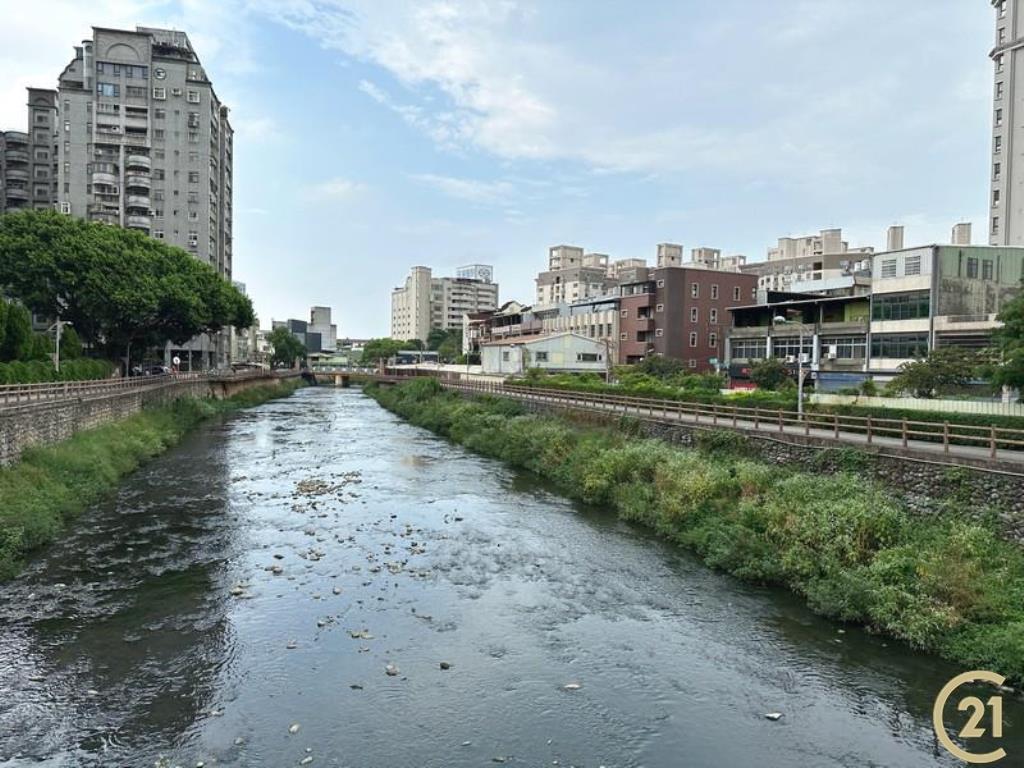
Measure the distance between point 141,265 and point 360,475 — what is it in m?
30.6

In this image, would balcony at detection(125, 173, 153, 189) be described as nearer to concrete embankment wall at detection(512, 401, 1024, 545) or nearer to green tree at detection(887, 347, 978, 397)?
concrete embankment wall at detection(512, 401, 1024, 545)

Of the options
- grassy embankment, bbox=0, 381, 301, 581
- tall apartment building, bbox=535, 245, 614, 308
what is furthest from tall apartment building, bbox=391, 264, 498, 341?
grassy embankment, bbox=0, 381, 301, 581

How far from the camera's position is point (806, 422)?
24.9 meters

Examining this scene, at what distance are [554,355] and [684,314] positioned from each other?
14607mm

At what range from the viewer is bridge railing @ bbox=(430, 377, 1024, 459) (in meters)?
20.1

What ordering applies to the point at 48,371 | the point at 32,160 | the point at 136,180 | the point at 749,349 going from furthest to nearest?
the point at 32,160, the point at 136,180, the point at 749,349, the point at 48,371

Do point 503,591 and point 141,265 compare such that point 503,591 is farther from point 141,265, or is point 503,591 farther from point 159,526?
point 141,265

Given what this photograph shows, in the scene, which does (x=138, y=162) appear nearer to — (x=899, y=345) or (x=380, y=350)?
(x=380, y=350)

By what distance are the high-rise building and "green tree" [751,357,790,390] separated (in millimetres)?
34077

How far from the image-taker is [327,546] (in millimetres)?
21016

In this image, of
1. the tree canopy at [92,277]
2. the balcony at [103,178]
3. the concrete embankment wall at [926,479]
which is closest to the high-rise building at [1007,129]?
the concrete embankment wall at [926,479]

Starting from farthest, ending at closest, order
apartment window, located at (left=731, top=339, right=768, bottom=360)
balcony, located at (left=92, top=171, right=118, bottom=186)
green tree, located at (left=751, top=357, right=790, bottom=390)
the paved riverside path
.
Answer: balcony, located at (left=92, top=171, right=118, bottom=186) < apartment window, located at (left=731, top=339, right=768, bottom=360) < green tree, located at (left=751, top=357, right=790, bottom=390) < the paved riverside path

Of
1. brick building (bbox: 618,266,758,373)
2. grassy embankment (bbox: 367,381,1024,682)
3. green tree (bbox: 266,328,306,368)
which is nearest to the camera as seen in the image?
grassy embankment (bbox: 367,381,1024,682)

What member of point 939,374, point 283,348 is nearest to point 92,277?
point 939,374
